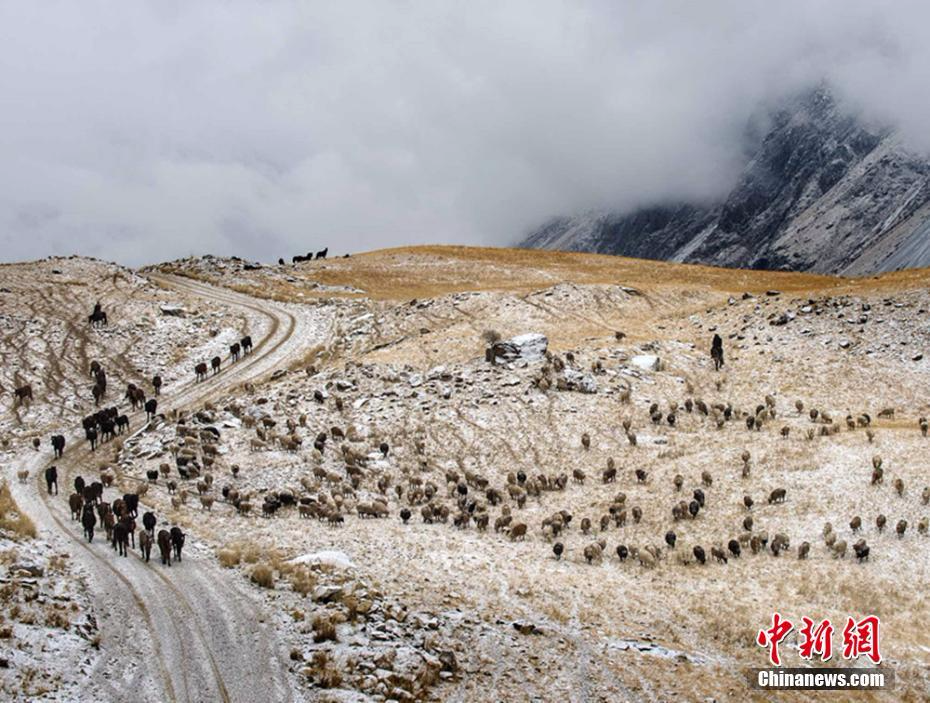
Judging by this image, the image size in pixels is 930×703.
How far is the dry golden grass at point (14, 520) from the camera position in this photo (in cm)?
2241

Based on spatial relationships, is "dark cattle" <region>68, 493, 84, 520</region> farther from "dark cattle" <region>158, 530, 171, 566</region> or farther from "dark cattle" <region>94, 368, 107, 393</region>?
"dark cattle" <region>94, 368, 107, 393</region>

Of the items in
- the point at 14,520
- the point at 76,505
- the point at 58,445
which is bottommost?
the point at 14,520

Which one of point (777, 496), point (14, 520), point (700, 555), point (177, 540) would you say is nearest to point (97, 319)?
point (14, 520)

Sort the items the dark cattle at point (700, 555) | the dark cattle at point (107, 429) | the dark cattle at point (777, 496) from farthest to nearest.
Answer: the dark cattle at point (107, 429)
the dark cattle at point (777, 496)
the dark cattle at point (700, 555)

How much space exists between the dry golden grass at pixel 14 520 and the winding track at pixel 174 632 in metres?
0.73

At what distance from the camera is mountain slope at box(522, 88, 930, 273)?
502 feet

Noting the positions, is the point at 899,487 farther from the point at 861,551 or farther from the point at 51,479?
the point at 51,479

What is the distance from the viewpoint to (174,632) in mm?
18156

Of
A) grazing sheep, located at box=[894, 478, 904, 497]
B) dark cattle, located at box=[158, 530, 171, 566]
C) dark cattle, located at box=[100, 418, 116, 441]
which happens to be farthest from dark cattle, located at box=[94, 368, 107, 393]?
grazing sheep, located at box=[894, 478, 904, 497]

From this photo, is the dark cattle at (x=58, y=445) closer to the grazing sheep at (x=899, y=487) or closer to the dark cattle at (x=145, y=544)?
the dark cattle at (x=145, y=544)

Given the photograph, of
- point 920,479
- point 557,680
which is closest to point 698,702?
point 557,680

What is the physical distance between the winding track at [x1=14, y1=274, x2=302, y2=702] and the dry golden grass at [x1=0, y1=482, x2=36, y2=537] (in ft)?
2.40

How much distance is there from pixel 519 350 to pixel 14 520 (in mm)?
29391

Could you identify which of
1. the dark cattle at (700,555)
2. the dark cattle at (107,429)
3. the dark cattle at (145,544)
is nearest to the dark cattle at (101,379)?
the dark cattle at (107,429)
